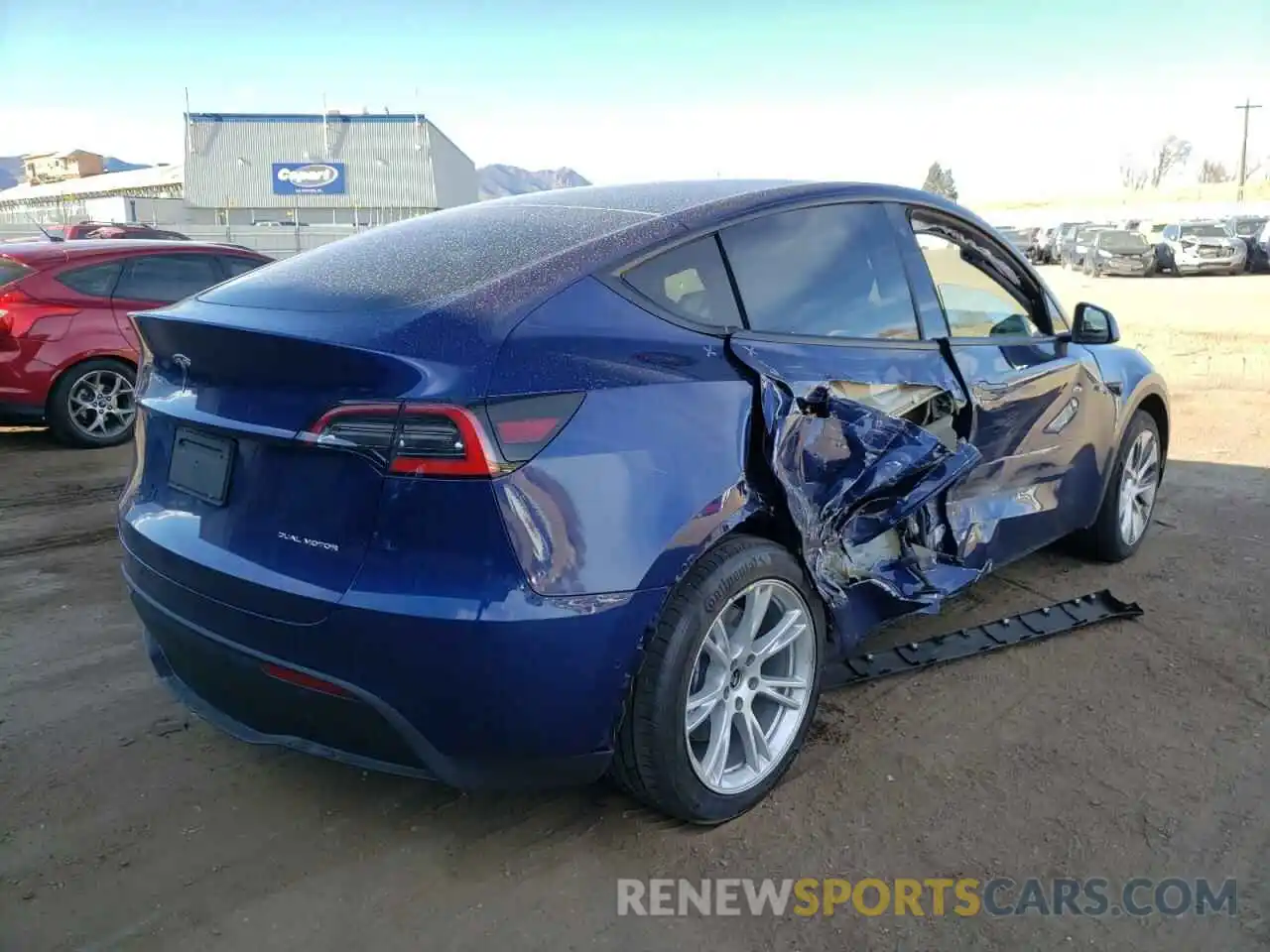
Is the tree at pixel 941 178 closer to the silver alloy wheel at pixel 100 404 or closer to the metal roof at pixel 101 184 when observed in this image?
the metal roof at pixel 101 184

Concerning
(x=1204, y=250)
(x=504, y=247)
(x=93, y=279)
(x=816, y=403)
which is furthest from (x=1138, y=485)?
(x=1204, y=250)

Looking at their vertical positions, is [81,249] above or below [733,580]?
above

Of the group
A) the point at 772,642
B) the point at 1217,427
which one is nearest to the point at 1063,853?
the point at 772,642

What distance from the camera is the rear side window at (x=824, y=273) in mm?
2918

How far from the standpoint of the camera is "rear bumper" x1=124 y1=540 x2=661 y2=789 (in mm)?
2195

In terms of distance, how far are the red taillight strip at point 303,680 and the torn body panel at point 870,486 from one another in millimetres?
1271

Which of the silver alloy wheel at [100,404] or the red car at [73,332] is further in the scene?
the silver alloy wheel at [100,404]

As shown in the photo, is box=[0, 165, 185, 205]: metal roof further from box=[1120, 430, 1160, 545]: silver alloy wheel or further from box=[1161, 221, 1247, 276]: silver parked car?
box=[1120, 430, 1160, 545]: silver alloy wheel

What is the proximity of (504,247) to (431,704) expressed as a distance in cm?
127

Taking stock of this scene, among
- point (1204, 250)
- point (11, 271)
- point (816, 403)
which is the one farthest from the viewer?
point (1204, 250)

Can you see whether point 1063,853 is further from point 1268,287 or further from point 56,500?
point 1268,287

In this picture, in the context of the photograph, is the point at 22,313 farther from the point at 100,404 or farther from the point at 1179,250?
the point at 1179,250

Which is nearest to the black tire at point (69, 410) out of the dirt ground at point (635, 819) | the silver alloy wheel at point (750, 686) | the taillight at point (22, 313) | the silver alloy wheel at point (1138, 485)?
the taillight at point (22, 313)

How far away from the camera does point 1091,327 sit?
4.18 meters
